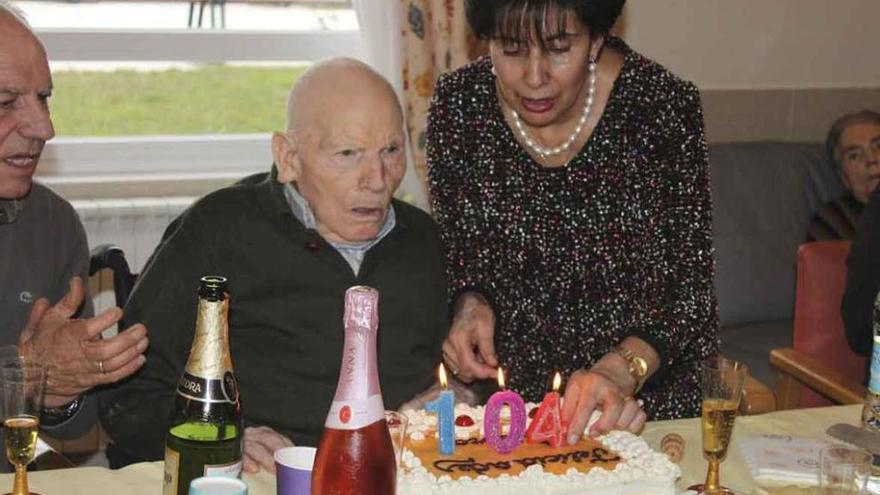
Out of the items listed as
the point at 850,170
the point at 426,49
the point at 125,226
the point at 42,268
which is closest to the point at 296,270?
the point at 42,268

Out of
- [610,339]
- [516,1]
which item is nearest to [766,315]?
[610,339]

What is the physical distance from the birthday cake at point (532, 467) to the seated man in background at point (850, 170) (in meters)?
2.73

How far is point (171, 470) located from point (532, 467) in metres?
0.54

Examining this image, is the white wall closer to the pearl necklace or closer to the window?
the window

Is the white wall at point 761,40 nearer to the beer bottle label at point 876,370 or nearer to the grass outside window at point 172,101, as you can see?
the grass outside window at point 172,101

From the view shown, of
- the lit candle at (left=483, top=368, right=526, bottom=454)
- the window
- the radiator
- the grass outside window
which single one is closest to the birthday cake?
the lit candle at (left=483, top=368, right=526, bottom=454)

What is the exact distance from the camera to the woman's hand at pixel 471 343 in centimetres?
243

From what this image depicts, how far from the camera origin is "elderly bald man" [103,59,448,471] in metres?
2.34

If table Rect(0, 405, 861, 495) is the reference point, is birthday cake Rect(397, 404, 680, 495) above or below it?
above

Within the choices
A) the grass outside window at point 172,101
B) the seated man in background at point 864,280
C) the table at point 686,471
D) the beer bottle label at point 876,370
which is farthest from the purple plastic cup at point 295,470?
the grass outside window at point 172,101

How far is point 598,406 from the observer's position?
2.19 metres

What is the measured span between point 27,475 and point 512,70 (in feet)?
4.07

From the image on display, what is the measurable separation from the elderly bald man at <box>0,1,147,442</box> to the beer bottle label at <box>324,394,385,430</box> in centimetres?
68

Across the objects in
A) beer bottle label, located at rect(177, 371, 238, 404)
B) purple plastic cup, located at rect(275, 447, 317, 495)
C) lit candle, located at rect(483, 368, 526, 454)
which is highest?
beer bottle label, located at rect(177, 371, 238, 404)
